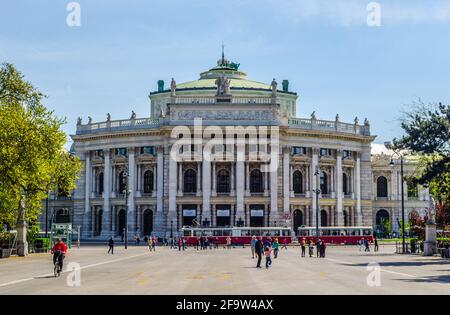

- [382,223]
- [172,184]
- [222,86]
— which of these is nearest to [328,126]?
[222,86]

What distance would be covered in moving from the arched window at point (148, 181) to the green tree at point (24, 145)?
132 ft

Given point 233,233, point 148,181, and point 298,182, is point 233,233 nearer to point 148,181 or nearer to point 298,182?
point 298,182

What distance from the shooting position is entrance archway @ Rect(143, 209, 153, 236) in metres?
105

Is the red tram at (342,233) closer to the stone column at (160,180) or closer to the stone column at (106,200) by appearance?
the stone column at (160,180)

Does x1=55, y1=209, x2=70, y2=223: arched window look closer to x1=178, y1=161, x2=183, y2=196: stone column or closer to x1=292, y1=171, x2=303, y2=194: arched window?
x1=178, y1=161, x2=183, y2=196: stone column

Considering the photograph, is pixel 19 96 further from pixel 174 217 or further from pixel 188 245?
pixel 174 217

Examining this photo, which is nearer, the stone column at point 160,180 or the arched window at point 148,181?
the stone column at point 160,180

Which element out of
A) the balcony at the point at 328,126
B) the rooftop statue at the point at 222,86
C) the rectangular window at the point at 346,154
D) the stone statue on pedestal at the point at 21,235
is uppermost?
the rooftop statue at the point at 222,86

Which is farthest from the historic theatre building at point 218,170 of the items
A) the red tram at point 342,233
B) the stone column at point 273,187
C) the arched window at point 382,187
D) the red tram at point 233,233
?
the arched window at point 382,187

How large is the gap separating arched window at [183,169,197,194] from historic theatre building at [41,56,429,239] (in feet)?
0.48

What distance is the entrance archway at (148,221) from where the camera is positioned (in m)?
105

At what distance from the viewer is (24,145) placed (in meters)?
55.3

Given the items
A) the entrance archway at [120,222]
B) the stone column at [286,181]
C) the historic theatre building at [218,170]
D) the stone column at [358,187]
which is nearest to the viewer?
the historic theatre building at [218,170]

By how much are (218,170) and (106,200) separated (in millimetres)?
18016
